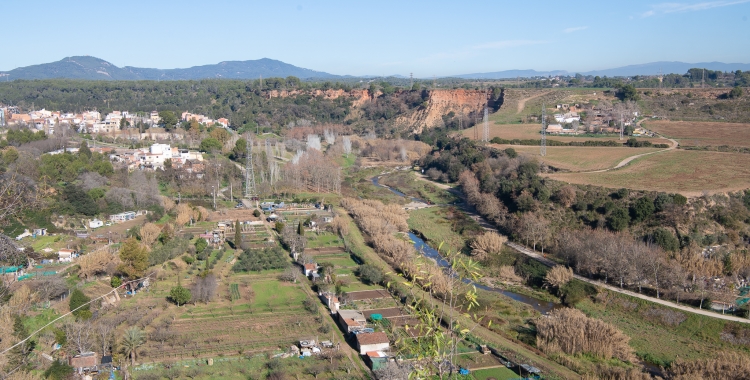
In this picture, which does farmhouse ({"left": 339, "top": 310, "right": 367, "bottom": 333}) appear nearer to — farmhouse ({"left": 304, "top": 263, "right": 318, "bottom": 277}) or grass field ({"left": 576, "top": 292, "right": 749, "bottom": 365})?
farmhouse ({"left": 304, "top": 263, "right": 318, "bottom": 277})

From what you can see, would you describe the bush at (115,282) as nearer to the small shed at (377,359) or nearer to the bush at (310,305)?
the bush at (310,305)

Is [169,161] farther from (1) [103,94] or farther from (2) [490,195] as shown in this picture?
(1) [103,94]

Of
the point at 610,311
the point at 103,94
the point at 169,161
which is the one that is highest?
the point at 103,94

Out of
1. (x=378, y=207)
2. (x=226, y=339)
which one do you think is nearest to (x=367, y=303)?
(x=226, y=339)

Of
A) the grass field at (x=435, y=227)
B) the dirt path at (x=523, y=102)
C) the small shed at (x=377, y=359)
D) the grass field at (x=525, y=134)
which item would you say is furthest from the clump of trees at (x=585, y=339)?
the dirt path at (x=523, y=102)

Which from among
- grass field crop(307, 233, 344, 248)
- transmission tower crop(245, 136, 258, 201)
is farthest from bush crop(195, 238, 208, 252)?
transmission tower crop(245, 136, 258, 201)

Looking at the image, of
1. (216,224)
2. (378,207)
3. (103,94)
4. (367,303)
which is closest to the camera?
(367,303)
